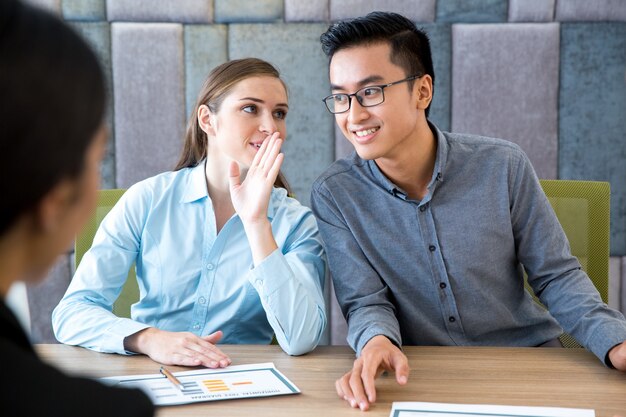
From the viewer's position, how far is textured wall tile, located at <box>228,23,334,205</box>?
2.70m

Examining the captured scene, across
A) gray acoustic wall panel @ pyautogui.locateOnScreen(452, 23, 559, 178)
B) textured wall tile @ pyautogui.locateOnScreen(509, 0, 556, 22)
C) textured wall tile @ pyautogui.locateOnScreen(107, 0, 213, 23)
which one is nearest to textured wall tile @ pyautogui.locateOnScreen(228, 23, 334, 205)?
textured wall tile @ pyautogui.locateOnScreen(107, 0, 213, 23)

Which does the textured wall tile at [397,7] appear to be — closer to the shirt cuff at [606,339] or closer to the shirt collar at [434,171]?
the shirt collar at [434,171]

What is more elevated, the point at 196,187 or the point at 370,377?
the point at 196,187

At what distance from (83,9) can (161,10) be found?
0.29m

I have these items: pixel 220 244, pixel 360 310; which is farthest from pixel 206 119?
pixel 360 310

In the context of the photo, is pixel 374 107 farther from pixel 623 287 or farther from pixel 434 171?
pixel 623 287

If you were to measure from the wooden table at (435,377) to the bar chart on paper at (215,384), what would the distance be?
0.8 inches

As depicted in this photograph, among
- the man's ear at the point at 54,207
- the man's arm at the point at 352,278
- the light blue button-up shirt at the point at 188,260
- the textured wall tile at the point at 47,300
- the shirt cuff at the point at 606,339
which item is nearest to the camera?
the man's ear at the point at 54,207

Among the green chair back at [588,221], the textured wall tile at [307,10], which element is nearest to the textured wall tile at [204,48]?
the textured wall tile at [307,10]

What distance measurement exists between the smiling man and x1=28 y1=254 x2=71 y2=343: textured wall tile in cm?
134

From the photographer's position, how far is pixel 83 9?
2729 millimetres

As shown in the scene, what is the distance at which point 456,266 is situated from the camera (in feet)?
5.75

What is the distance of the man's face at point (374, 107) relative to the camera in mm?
1799

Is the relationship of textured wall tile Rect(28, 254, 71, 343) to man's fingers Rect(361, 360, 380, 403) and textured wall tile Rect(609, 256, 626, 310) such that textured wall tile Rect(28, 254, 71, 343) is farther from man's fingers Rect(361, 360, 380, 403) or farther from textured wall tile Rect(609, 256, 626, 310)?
textured wall tile Rect(609, 256, 626, 310)
